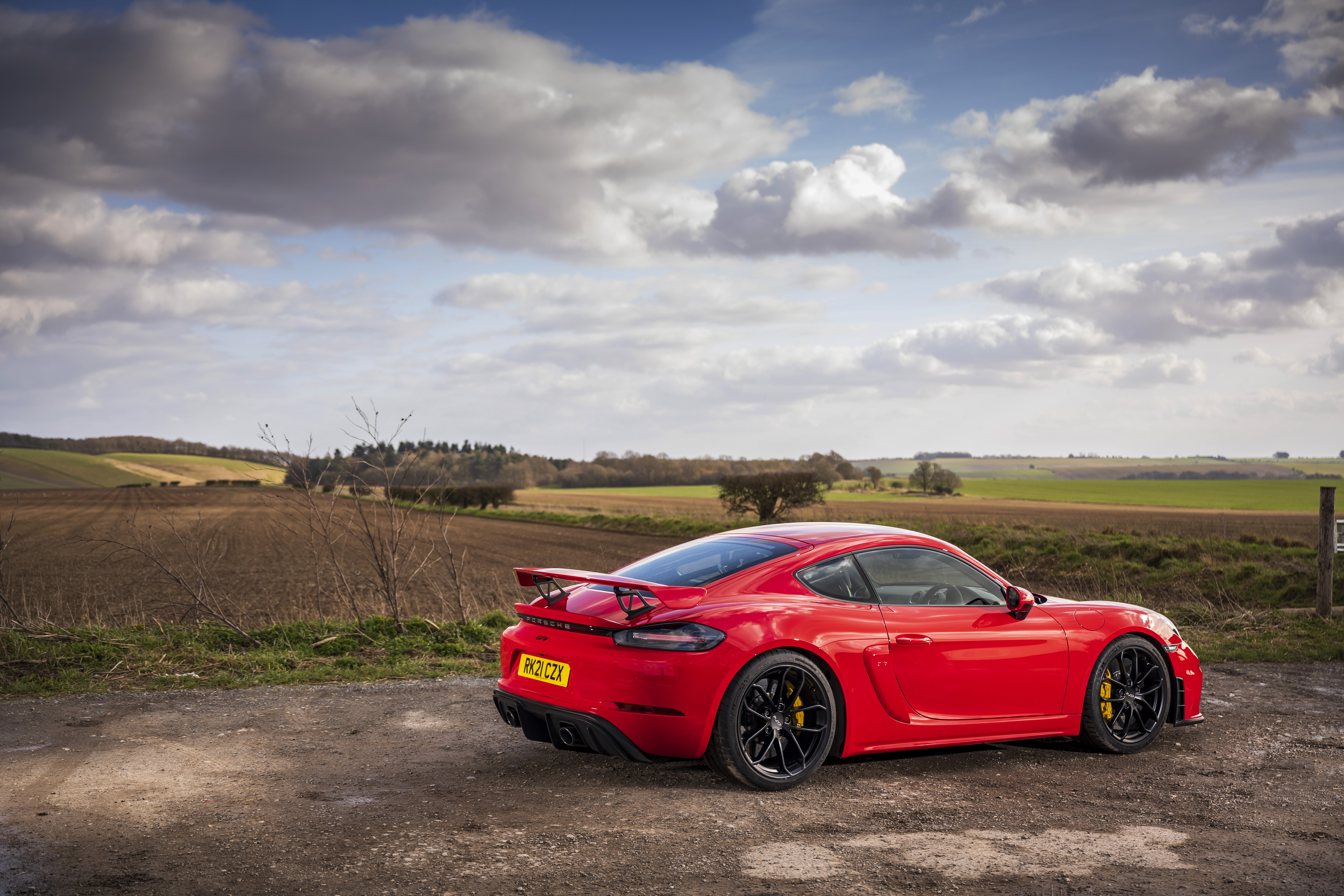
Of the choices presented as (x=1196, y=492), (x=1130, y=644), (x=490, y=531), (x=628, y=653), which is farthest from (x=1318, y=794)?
(x=1196, y=492)

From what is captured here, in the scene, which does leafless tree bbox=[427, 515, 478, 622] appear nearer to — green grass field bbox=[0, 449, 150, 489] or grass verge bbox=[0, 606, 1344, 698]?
→ grass verge bbox=[0, 606, 1344, 698]

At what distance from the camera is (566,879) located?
386 cm

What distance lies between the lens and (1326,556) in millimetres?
12375

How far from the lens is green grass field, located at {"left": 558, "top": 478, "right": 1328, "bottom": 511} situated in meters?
68.5

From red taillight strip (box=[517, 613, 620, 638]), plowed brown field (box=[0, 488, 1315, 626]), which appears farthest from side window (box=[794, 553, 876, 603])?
plowed brown field (box=[0, 488, 1315, 626])

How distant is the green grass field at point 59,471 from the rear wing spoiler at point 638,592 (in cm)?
11155

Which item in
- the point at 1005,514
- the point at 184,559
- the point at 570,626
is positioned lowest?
the point at 184,559

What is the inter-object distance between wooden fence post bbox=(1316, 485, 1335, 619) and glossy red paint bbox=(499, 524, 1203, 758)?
7.88m

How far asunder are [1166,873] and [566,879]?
8.09ft

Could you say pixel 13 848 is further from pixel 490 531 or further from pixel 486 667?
pixel 490 531

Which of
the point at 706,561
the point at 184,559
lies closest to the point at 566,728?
the point at 706,561

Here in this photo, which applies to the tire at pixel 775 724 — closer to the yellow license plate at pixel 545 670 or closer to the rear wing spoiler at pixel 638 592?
the rear wing spoiler at pixel 638 592

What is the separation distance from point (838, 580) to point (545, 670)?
1708 millimetres

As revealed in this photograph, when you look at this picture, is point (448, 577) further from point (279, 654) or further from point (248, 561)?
point (279, 654)
